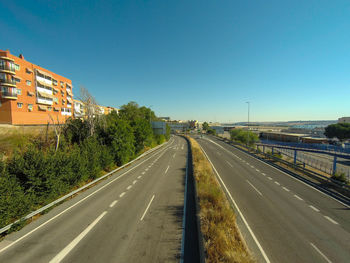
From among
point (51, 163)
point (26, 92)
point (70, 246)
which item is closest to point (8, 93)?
point (26, 92)

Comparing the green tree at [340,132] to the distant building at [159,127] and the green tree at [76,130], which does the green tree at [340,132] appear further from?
the green tree at [76,130]

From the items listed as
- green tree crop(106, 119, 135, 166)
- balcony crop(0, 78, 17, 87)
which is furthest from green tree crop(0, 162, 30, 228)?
balcony crop(0, 78, 17, 87)

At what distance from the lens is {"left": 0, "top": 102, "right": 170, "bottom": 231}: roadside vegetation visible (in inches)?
299

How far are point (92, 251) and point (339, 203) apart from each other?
16840 mm

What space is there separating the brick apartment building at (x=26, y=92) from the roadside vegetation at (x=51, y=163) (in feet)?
23.3

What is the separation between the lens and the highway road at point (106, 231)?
5648 millimetres

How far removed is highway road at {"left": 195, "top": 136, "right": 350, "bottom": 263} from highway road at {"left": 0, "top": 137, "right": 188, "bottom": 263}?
4.18 meters

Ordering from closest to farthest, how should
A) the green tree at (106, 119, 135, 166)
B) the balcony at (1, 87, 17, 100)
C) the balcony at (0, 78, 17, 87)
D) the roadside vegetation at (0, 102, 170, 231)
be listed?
the roadside vegetation at (0, 102, 170, 231) < the green tree at (106, 119, 135, 166) < the balcony at (1, 87, 17, 100) < the balcony at (0, 78, 17, 87)

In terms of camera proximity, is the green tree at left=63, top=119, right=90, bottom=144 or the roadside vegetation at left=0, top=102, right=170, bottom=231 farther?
the green tree at left=63, top=119, right=90, bottom=144

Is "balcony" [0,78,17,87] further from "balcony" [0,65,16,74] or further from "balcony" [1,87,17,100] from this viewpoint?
"balcony" [0,65,16,74]

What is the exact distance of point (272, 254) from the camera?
18.9 feet

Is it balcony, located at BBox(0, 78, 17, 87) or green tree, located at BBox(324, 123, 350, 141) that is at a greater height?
balcony, located at BBox(0, 78, 17, 87)

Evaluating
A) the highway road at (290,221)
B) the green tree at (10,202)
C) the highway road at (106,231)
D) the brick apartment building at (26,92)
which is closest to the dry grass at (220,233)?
the highway road at (290,221)

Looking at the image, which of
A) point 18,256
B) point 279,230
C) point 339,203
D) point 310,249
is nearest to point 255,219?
point 279,230
